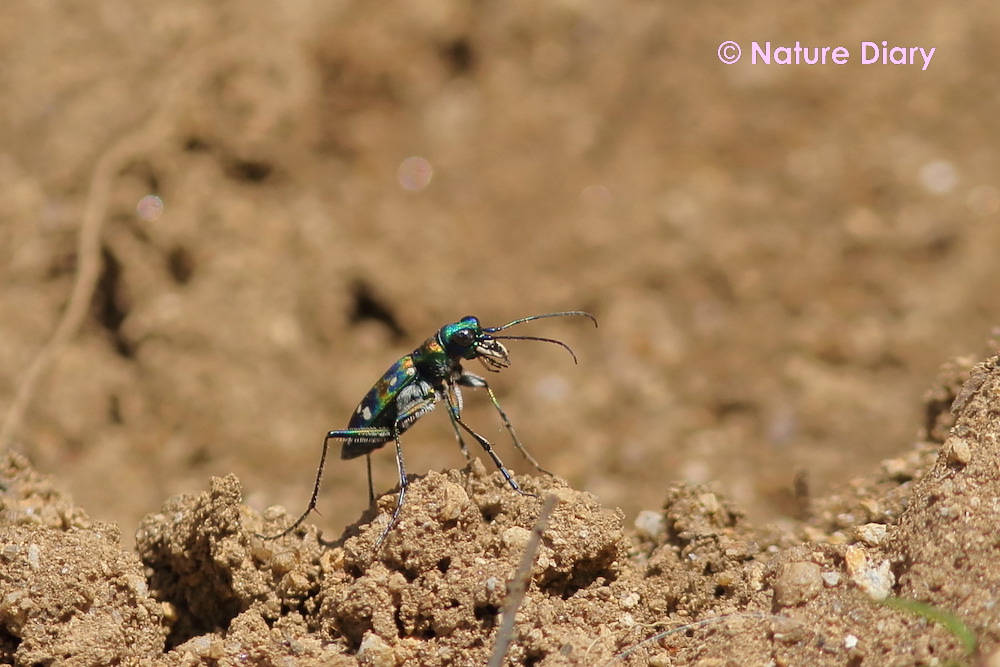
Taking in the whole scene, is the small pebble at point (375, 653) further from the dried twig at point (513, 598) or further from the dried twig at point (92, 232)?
the dried twig at point (92, 232)

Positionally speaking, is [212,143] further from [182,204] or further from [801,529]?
[801,529]

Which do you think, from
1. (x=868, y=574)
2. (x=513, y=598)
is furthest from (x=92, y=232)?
(x=868, y=574)

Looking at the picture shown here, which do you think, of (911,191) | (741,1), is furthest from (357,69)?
(911,191)

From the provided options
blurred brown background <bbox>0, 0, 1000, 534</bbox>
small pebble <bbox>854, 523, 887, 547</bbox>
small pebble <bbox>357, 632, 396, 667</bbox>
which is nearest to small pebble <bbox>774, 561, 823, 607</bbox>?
small pebble <bbox>854, 523, 887, 547</bbox>

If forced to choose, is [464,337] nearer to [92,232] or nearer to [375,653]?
[375,653]

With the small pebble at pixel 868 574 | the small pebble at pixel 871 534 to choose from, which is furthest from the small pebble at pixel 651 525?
the small pebble at pixel 868 574

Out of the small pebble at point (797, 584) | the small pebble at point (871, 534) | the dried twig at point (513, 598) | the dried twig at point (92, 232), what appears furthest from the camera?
the dried twig at point (92, 232)
